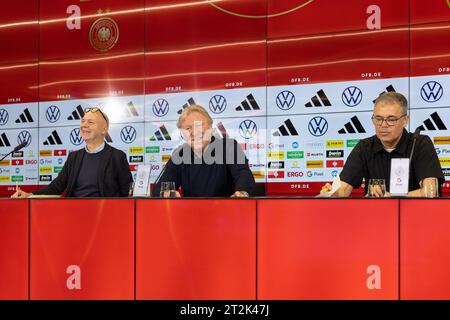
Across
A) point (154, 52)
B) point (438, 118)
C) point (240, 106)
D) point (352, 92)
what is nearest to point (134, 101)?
point (154, 52)

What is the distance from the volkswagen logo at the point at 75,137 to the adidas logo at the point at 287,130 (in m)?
1.79

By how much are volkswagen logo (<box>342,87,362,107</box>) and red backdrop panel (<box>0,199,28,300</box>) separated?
2.48 metres

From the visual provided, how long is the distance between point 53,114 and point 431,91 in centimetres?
315

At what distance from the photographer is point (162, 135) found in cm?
478

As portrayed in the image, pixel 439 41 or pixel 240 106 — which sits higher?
pixel 439 41

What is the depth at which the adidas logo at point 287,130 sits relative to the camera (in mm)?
4359

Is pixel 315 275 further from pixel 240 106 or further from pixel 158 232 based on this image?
pixel 240 106

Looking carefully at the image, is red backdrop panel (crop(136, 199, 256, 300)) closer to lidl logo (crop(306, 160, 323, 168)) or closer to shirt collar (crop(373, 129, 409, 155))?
shirt collar (crop(373, 129, 409, 155))

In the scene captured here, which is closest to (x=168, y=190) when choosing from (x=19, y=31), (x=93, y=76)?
(x=93, y=76)

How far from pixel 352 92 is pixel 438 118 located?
61 centimetres

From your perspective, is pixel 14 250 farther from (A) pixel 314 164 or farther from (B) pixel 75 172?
(A) pixel 314 164

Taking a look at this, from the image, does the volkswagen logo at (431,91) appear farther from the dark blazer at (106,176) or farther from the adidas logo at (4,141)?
the adidas logo at (4,141)

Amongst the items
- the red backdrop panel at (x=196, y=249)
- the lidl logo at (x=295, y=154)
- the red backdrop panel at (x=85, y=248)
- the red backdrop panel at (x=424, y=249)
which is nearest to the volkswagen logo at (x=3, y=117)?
the lidl logo at (x=295, y=154)

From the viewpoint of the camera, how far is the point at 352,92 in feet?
13.7
